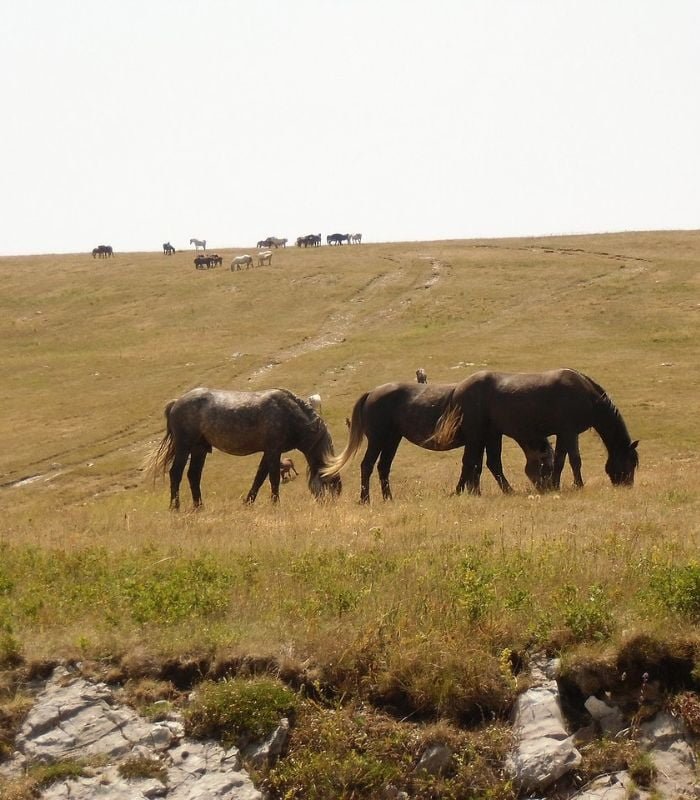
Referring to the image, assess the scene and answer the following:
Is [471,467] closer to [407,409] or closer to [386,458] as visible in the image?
[407,409]

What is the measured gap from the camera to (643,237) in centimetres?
7819

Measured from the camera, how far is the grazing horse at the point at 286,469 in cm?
2934

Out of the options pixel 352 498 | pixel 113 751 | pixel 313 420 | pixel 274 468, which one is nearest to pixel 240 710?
pixel 113 751

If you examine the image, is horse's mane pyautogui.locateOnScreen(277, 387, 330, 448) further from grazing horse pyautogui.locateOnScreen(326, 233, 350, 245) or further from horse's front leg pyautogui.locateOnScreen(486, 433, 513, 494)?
grazing horse pyautogui.locateOnScreen(326, 233, 350, 245)

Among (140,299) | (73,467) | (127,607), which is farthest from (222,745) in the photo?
(140,299)

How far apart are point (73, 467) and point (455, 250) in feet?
171

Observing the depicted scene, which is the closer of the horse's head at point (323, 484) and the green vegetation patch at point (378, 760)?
the green vegetation patch at point (378, 760)

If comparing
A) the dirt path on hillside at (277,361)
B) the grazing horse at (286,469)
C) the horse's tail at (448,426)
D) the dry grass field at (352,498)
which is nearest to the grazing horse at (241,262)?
the dry grass field at (352,498)

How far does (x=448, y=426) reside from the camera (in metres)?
20.0

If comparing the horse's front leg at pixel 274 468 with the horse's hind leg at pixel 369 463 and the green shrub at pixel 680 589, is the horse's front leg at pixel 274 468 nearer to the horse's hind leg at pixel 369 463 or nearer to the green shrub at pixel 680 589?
the horse's hind leg at pixel 369 463

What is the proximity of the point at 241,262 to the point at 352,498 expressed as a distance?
2293 inches

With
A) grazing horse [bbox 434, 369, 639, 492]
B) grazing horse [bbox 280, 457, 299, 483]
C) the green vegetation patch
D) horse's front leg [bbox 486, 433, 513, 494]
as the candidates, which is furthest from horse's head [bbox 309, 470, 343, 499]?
the green vegetation patch

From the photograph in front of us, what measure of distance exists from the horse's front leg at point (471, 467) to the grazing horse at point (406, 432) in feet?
0.65

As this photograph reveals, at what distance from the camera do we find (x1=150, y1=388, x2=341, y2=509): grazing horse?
20.3 metres
